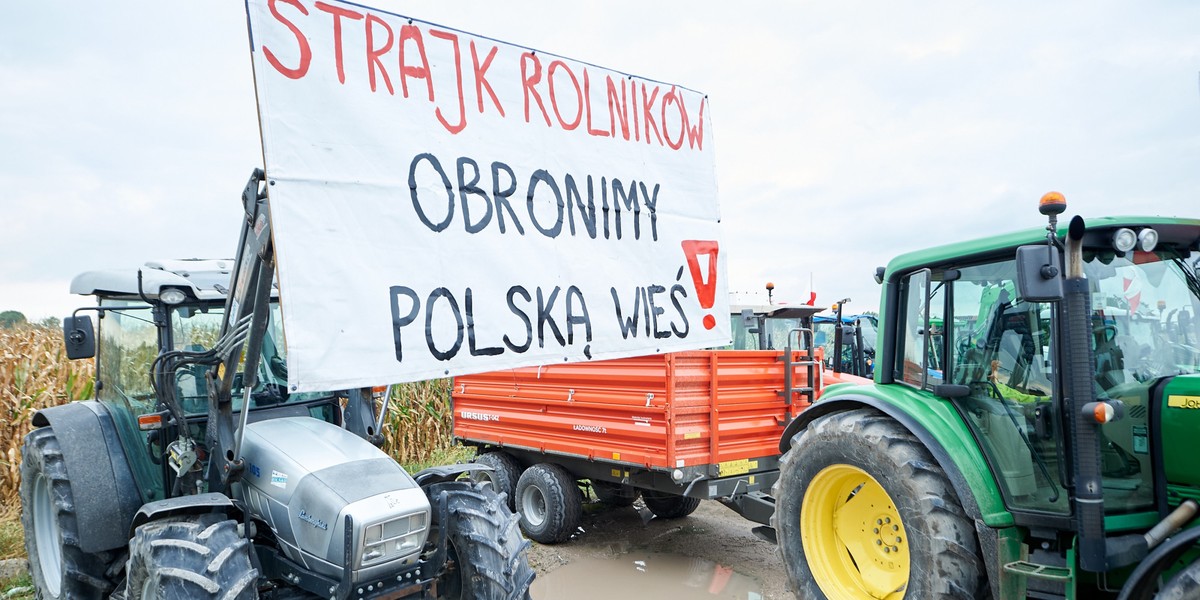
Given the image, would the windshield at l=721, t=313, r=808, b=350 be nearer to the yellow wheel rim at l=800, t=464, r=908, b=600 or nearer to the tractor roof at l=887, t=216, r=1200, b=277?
the yellow wheel rim at l=800, t=464, r=908, b=600

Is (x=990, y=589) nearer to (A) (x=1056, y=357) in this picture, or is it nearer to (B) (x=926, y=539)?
(B) (x=926, y=539)

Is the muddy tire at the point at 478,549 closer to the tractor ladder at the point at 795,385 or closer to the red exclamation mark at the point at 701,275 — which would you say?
the red exclamation mark at the point at 701,275

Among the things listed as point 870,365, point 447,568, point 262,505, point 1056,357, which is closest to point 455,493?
point 447,568

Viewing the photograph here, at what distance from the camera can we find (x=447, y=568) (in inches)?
147

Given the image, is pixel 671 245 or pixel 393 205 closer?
pixel 393 205

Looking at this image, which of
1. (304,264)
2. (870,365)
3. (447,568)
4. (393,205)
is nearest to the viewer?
(304,264)

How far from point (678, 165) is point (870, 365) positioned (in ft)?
34.1

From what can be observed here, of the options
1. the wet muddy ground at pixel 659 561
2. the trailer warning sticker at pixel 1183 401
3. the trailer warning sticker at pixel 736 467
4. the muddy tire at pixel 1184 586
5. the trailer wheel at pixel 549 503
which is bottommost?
the wet muddy ground at pixel 659 561

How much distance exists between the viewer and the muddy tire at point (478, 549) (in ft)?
11.8

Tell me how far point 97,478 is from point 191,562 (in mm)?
1296

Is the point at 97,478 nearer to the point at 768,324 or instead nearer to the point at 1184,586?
the point at 1184,586

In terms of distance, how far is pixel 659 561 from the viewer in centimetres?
612

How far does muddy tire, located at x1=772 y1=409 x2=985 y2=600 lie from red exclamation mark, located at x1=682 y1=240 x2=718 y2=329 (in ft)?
4.75

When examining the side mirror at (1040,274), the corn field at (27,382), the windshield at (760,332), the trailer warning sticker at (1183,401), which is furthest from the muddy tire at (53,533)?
the windshield at (760,332)
